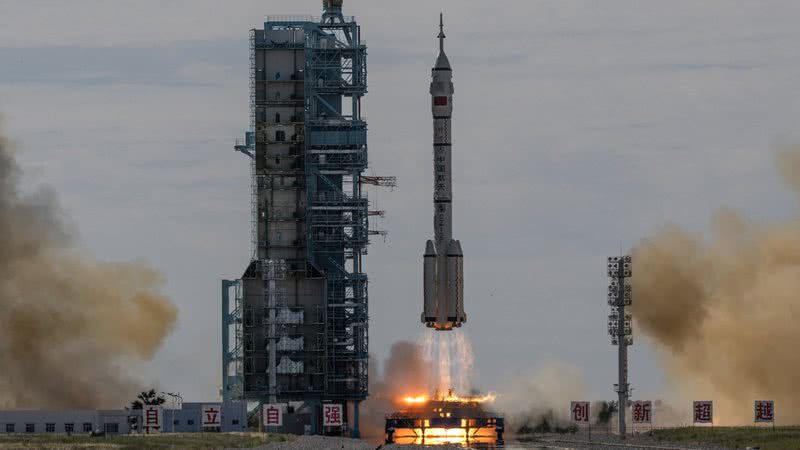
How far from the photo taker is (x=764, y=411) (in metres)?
→ 144

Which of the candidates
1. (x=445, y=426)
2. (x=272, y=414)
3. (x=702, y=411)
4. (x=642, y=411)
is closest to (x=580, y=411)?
(x=642, y=411)

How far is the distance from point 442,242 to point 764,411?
24759 mm

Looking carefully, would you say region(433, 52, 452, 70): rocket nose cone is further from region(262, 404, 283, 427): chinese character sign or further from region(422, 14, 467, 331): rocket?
region(262, 404, 283, 427): chinese character sign

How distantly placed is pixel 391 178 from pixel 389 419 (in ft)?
112

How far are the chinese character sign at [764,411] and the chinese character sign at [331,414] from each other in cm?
2879

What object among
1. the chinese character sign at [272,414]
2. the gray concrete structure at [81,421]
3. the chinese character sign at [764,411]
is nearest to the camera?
the chinese character sign at [764,411]

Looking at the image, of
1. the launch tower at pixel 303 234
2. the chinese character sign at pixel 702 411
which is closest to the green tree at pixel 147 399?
the launch tower at pixel 303 234

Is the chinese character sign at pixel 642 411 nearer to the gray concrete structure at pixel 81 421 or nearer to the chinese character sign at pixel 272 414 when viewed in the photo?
the chinese character sign at pixel 272 414

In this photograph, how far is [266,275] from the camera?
174 metres

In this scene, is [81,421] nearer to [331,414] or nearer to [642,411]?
[331,414]

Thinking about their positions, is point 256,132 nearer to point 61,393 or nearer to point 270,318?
point 270,318

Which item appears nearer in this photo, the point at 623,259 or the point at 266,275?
the point at 623,259

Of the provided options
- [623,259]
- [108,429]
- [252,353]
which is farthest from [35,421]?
[623,259]

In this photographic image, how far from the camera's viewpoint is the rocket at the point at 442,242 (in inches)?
6078
